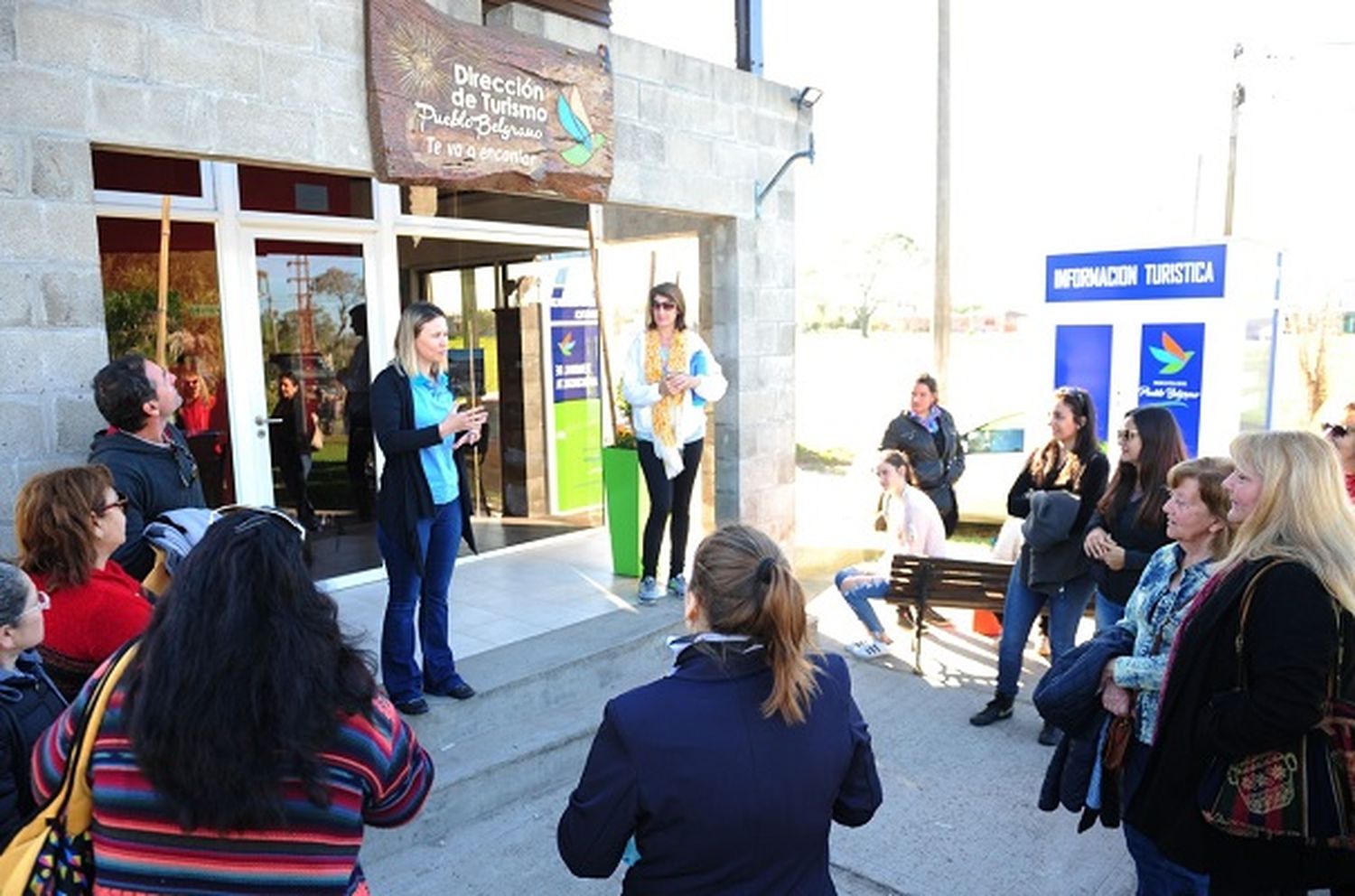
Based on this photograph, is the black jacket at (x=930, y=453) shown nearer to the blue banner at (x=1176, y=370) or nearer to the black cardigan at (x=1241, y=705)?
the blue banner at (x=1176, y=370)

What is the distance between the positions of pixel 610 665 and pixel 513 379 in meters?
3.32

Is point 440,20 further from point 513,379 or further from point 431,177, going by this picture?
point 513,379

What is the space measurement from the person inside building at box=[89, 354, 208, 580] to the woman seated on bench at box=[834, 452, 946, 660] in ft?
11.9

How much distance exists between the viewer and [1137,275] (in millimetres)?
7621

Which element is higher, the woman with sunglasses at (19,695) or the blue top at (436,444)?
the blue top at (436,444)

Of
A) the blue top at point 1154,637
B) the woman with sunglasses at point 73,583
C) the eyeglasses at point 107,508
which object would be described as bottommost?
the blue top at point 1154,637

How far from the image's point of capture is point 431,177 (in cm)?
426

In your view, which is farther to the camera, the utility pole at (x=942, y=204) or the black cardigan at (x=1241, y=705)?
the utility pole at (x=942, y=204)

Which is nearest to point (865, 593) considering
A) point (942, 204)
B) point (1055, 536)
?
point (1055, 536)

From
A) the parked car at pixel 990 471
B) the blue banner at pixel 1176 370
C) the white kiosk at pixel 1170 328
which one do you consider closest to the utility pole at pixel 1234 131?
the parked car at pixel 990 471

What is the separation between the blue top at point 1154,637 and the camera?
237 centimetres

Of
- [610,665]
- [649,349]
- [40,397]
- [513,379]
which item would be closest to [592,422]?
[513,379]

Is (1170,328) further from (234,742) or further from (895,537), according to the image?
(234,742)

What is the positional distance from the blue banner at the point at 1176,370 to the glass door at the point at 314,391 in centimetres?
616
